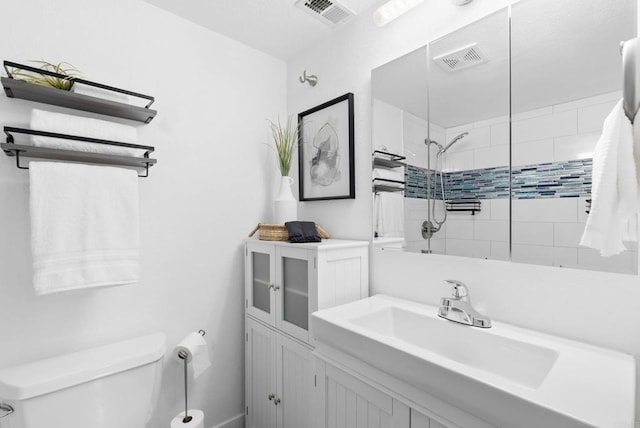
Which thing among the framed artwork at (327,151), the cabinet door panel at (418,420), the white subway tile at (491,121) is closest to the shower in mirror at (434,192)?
the white subway tile at (491,121)

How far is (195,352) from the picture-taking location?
1.43 meters

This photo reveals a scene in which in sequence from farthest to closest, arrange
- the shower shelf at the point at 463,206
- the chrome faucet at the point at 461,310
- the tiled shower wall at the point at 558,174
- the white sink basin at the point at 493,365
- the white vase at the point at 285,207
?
the white vase at the point at 285,207 < the shower shelf at the point at 463,206 < the chrome faucet at the point at 461,310 < the tiled shower wall at the point at 558,174 < the white sink basin at the point at 493,365

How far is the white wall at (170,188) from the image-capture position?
1.19m

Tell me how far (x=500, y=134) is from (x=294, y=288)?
1.09 meters

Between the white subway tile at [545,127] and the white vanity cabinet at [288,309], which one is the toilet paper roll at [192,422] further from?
the white subway tile at [545,127]

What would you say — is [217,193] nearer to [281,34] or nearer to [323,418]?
[281,34]

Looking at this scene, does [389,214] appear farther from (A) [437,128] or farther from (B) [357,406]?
(B) [357,406]

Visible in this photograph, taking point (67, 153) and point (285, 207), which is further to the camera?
point (285, 207)

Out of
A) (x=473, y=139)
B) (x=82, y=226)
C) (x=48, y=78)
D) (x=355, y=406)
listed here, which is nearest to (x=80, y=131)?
(x=48, y=78)

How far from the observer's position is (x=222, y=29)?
1.70 m

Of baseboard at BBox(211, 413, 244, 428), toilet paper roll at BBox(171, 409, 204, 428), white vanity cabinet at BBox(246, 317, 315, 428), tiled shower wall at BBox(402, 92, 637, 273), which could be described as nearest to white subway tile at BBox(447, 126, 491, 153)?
tiled shower wall at BBox(402, 92, 637, 273)

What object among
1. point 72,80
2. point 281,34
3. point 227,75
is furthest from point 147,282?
point 281,34

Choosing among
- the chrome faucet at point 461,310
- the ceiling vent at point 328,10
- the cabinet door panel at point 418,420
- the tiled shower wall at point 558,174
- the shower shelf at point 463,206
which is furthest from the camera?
the ceiling vent at point 328,10

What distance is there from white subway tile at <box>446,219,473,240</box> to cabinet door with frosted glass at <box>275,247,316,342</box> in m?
0.58
